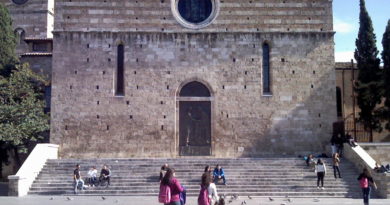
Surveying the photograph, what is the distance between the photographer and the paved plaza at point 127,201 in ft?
56.2

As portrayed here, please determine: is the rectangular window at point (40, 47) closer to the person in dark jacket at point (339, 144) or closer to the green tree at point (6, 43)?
the green tree at point (6, 43)

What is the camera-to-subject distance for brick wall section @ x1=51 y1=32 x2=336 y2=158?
1016 inches

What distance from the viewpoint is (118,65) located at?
26.5 m

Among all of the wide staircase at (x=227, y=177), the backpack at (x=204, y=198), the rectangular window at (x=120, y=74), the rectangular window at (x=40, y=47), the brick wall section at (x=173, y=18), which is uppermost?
the brick wall section at (x=173, y=18)

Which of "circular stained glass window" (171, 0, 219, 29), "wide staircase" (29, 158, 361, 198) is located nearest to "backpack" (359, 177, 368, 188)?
"wide staircase" (29, 158, 361, 198)

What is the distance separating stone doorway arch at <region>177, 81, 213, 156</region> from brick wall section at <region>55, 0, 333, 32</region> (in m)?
3.45

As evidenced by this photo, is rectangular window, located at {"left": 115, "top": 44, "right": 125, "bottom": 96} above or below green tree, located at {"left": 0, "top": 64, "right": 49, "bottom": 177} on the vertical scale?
above

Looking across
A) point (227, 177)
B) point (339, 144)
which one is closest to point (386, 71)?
Result: point (339, 144)

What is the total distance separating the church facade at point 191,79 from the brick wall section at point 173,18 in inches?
2.0

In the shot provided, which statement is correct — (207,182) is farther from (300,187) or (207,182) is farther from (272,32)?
(272,32)

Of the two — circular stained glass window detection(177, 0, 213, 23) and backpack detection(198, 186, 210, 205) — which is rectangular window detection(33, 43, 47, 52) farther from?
backpack detection(198, 186, 210, 205)

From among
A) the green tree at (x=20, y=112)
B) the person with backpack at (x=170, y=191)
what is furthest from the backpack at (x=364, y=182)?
the green tree at (x=20, y=112)

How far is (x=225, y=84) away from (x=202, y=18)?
3.73 m

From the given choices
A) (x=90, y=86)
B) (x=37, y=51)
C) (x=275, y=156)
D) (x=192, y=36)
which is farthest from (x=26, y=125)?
(x=275, y=156)
